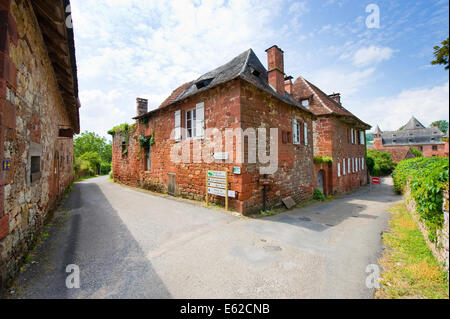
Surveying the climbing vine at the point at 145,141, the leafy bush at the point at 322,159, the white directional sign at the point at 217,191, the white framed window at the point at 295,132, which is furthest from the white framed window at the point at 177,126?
the leafy bush at the point at 322,159

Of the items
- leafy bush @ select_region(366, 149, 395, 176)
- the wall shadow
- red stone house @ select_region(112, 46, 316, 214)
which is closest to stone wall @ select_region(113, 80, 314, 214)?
red stone house @ select_region(112, 46, 316, 214)

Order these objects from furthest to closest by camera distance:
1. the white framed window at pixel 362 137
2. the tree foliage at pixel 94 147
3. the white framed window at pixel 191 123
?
the tree foliage at pixel 94 147
the white framed window at pixel 362 137
the white framed window at pixel 191 123

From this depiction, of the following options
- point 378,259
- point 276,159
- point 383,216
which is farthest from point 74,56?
point 383,216

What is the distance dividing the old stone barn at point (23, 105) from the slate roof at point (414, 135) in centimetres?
6340

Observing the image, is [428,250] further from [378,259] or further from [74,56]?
[74,56]

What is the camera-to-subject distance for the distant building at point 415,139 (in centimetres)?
4291

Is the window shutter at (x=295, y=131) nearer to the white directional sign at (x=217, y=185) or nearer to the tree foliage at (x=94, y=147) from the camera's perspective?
the white directional sign at (x=217, y=185)

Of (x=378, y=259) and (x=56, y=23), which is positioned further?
(x=378, y=259)

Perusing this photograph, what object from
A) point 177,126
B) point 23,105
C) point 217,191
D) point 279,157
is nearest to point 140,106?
point 177,126

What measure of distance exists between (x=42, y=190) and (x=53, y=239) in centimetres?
131

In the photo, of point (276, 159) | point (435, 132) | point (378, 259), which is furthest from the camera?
point (435, 132)

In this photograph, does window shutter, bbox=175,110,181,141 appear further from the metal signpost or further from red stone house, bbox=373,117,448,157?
red stone house, bbox=373,117,448,157

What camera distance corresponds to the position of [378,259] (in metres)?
3.81

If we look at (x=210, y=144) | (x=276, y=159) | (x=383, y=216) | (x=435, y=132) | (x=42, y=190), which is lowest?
(x=383, y=216)
